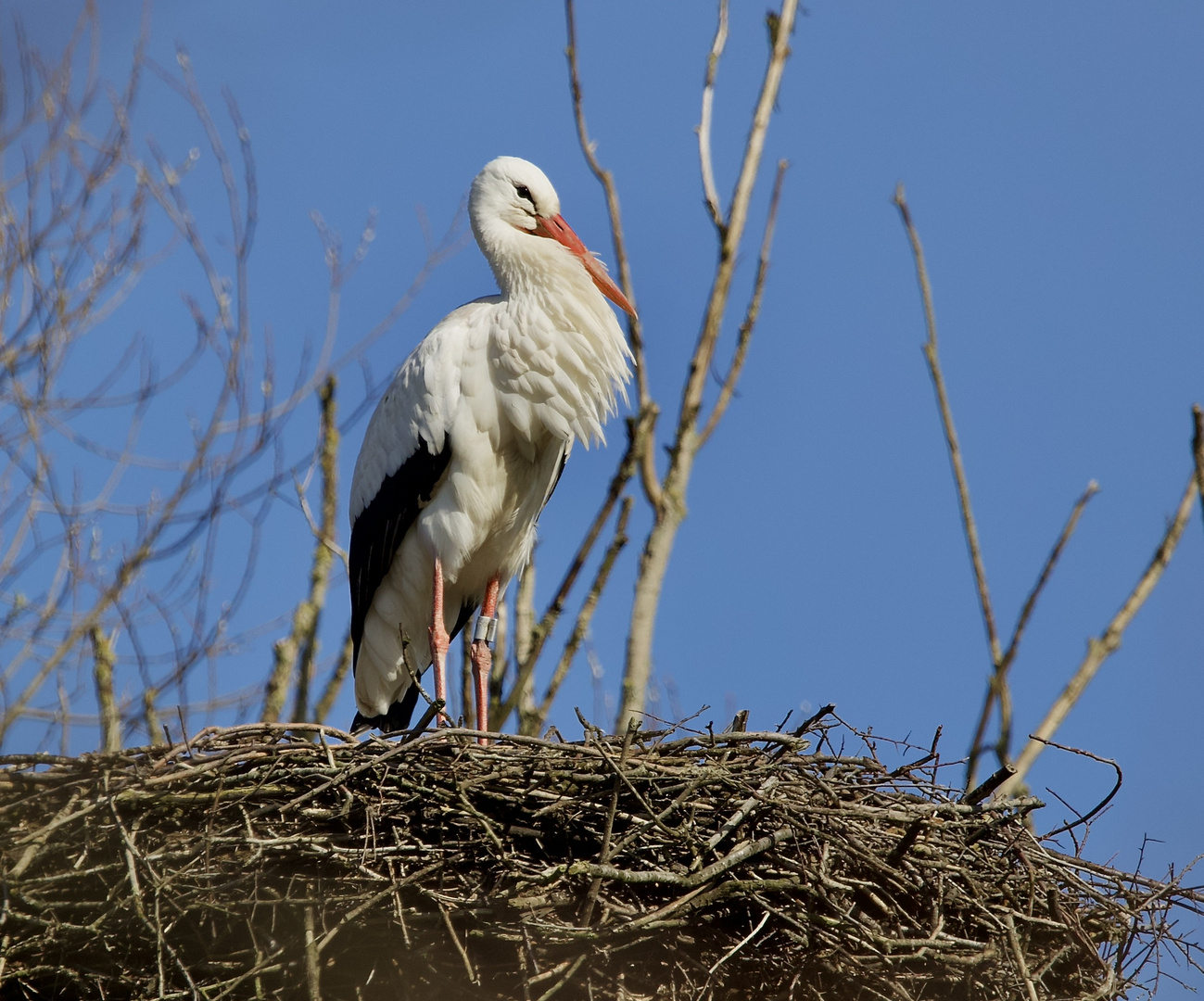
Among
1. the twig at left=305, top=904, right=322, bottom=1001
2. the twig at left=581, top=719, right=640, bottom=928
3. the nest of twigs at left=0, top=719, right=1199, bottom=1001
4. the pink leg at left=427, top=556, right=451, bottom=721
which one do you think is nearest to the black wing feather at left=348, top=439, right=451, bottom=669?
the pink leg at left=427, top=556, right=451, bottom=721

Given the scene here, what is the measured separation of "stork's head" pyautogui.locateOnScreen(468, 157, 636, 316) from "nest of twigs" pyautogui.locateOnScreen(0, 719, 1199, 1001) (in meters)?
2.26

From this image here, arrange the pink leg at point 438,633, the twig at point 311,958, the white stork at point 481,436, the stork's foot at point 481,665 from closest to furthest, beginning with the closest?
the twig at point 311,958 → the white stork at point 481,436 → the pink leg at point 438,633 → the stork's foot at point 481,665

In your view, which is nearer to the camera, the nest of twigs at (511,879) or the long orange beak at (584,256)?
the nest of twigs at (511,879)

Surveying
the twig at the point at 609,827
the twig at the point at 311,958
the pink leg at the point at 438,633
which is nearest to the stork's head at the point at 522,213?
the pink leg at the point at 438,633

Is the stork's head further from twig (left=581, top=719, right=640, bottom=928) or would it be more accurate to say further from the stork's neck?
twig (left=581, top=719, right=640, bottom=928)

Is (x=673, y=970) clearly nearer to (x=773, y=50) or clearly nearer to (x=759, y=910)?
(x=759, y=910)

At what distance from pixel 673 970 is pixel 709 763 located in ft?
1.53

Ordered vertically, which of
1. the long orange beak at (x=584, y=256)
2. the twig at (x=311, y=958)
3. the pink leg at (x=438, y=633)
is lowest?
the twig at (x=311, y=958)

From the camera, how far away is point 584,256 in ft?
15.8

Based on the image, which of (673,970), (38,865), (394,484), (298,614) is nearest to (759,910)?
(673,970)

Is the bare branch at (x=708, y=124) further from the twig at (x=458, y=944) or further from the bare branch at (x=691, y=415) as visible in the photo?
the twig at (x=458, y=944)

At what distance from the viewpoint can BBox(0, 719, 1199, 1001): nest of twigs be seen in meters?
2.71

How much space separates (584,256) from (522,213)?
0.29 metres

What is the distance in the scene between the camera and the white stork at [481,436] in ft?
14.3
